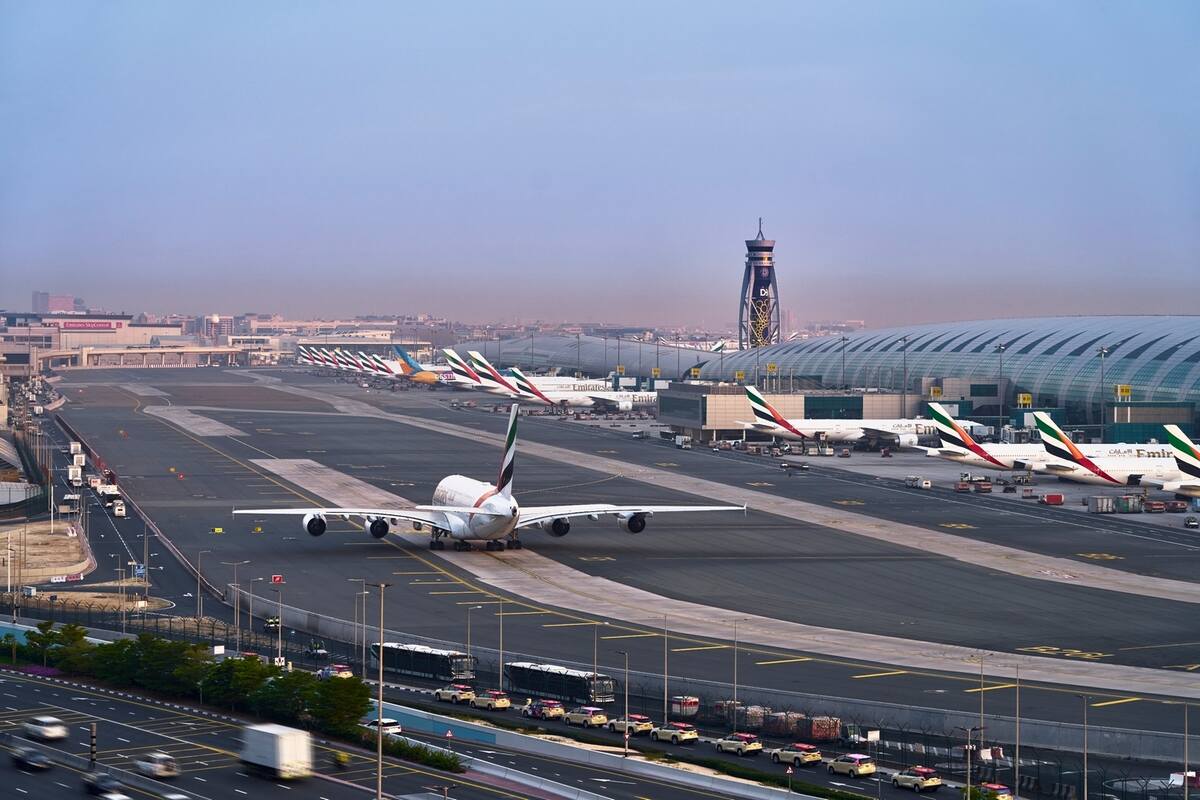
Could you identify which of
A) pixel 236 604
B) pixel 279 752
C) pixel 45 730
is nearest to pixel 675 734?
pixel 279 752

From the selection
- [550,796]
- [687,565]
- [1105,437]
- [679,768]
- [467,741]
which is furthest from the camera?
[1105,437]

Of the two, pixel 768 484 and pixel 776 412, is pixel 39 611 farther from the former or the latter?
pixel 776 412

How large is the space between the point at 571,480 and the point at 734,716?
81.2 m

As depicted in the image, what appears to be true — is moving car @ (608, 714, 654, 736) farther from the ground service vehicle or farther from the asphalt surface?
the ground service vehicle

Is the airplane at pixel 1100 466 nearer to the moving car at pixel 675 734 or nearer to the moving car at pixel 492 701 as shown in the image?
the moving car at pixel 492 701

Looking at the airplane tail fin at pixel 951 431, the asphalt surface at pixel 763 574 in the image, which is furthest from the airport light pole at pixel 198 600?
the airplane tail fin at pixel 951 431

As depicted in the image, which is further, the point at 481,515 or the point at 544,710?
the point at 481,515

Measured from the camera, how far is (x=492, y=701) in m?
57.3

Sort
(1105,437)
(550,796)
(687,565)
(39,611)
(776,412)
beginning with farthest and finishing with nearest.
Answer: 1. (776,412)
2. (1105,437)
3. (687,565)
4. (39,611)
5. (550,796)

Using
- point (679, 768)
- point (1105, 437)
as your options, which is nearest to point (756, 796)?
point (679, 768)

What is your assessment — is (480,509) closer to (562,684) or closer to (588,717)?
(562,684)

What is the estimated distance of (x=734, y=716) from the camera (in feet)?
177

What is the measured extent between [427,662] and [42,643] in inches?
687

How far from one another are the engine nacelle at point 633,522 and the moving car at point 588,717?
3959 centimetres
